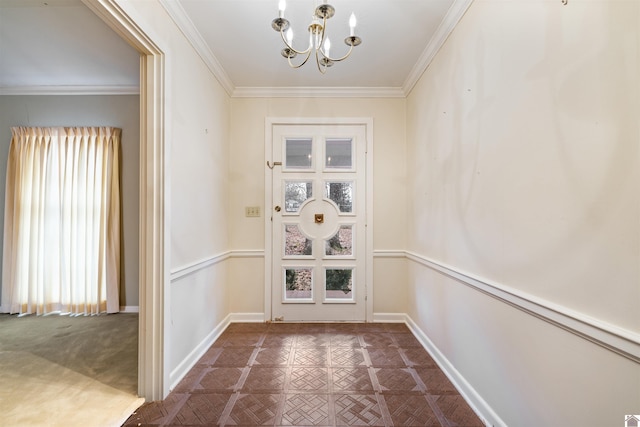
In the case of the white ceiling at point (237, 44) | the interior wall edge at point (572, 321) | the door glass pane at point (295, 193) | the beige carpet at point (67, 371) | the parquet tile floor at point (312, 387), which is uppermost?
the white ceiling at point (237, 44)

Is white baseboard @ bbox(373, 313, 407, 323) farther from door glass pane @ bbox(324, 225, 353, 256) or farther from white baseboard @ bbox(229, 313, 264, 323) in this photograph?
white baseboard @ bbox(229, 313, 264, 323)

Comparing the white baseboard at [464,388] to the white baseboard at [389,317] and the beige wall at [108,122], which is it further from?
the beige wall at [108,122]

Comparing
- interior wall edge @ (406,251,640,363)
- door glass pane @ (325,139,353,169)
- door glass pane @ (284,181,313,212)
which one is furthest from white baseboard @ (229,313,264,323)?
interior wall edge @ (406,251,640,363)

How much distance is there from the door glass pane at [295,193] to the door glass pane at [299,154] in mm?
185

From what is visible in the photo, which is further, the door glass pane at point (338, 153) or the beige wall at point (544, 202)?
the door glass pane at point (338, 153)

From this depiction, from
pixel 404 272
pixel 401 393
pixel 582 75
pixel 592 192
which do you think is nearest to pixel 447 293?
pixel 401 393

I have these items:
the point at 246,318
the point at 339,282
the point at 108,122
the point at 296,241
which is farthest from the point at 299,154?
the point at 108,122

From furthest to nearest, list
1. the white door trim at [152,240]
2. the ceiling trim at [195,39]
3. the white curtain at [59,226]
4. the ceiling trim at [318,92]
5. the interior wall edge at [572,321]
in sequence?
the white curtain at [59,226] < the ceiling trim at [318,92] < the ceiling trim at [195,39] < the white door trim at [152,240] < the interior wall edge at [572,321]

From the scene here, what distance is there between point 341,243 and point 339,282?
427 mm

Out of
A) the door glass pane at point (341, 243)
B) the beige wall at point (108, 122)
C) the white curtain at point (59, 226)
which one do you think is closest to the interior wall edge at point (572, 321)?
the door glass pane at point (341, 243)

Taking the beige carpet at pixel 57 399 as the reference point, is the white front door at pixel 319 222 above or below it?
above

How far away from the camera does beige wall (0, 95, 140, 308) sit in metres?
3.14

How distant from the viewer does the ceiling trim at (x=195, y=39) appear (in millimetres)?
1762

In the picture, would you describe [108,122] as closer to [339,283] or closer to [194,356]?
[194,356]
